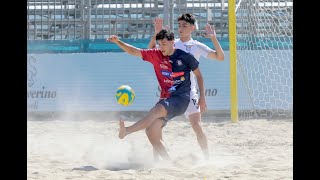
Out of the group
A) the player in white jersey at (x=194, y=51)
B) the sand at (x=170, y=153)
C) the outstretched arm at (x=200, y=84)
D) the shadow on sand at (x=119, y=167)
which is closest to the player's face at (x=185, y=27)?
the player in white jersey at (x=194, y=51)

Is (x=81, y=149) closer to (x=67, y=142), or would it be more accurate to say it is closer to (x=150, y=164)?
(x=67, y=142)

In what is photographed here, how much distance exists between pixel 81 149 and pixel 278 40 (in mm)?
6205

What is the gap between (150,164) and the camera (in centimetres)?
639

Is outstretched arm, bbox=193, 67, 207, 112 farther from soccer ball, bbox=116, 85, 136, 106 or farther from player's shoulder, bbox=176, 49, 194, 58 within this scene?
soccer ball, bbox=116, 85, 136, 106

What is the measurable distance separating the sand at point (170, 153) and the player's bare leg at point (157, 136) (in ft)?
0.37

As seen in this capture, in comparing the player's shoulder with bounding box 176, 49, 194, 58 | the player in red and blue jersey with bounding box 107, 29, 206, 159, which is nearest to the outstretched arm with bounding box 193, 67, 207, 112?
the player in red and blue jersey with bounding box 107, 29, 206, 159

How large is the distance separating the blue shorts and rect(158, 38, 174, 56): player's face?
457 millimetres

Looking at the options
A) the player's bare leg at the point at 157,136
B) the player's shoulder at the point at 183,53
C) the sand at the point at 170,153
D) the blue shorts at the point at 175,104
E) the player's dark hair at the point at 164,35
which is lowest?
the sand at the point at 170,153

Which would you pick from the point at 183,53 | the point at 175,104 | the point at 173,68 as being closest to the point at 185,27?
the point at 183,53

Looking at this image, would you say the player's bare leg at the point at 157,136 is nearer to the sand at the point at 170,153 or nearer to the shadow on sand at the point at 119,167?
the sand at the point at 170,153

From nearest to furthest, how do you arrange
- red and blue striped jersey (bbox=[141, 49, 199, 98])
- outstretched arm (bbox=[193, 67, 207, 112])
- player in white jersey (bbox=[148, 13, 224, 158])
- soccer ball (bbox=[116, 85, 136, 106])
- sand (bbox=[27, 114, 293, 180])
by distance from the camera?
sand (bbox=[27, 114, 293, 180]), red and blue striped jersey (bbox=[141, 49, 199, 98]), outstretched arm (bbox=[193, 67, 207, 112]), player in white jersey (bbox=[148, 13, 224, 158]), soccer ball (bbox=[116, 85, 136, 106])

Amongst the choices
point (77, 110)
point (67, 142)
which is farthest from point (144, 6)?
point (67, 142)

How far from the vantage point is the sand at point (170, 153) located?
5793 mm

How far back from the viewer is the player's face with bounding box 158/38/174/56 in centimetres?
626
